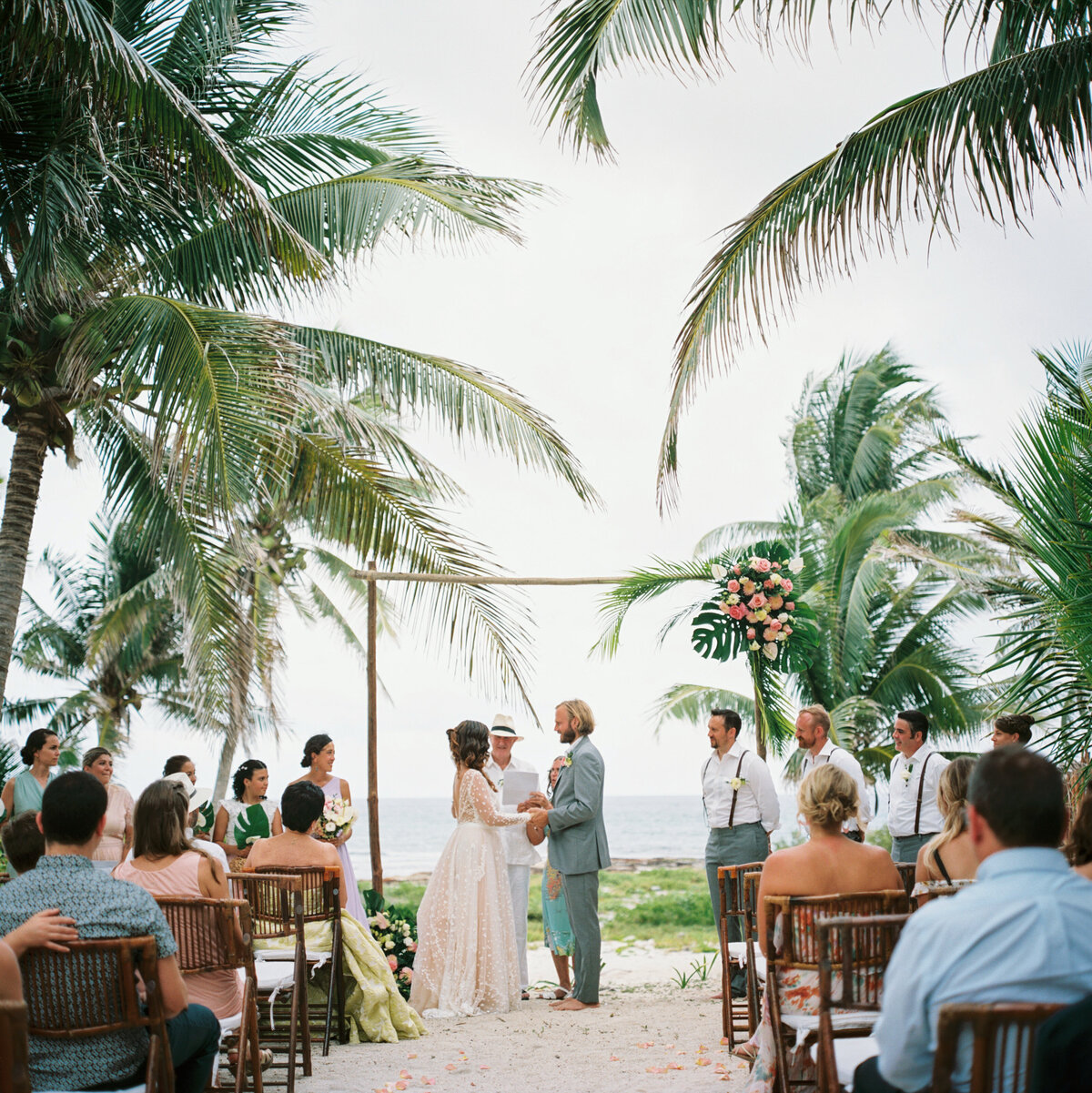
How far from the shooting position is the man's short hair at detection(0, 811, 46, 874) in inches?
169

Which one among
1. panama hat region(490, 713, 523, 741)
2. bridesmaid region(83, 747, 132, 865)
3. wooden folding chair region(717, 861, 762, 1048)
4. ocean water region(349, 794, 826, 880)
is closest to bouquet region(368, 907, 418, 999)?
panama hat region(490, 713, 523, 741)

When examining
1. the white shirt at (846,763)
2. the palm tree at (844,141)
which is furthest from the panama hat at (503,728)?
the palm tree at (844,141)

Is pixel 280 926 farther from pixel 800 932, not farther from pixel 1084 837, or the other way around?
pixel 1084 837

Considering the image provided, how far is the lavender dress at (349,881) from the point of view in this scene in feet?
25.5

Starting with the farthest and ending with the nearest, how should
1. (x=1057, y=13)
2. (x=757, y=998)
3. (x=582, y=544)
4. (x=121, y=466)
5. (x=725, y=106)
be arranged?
(x=582, y=544) < (x=725, y=106) < (x=121, y=466) < (x=757, y=998) < (x=1057, y=13)

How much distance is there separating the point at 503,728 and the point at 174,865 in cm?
491

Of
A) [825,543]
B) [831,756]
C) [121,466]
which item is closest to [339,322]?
[825,543]

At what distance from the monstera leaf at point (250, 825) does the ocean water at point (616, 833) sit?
36.5m

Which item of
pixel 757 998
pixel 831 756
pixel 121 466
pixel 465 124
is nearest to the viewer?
pixel 757 998

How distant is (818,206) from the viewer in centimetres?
589

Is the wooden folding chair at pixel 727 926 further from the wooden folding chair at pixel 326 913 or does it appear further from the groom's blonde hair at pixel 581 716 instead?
the wooden folding chair at pixel 326 913

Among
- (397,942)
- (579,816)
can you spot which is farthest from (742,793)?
(397,942)

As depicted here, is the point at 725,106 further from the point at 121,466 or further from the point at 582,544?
the point at 582,544

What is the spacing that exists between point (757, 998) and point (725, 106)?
51.9 feet
